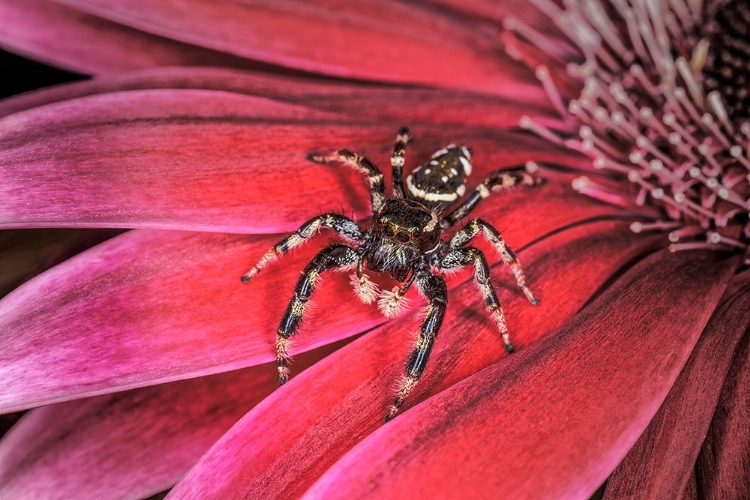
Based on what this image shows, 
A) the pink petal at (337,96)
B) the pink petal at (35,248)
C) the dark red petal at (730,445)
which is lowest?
the dark red petal at (730,445)

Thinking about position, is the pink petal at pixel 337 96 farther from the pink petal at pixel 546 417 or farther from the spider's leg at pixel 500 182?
the pink petal at pixel 546 417

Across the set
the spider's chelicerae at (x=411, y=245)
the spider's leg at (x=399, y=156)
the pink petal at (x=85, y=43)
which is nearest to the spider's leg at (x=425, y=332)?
the spider's chelicerae at (x=411, y=245)

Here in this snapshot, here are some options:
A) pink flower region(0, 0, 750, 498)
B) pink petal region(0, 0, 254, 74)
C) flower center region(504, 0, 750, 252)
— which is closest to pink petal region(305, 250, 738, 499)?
pink flower region(0, 0, 750, 498)

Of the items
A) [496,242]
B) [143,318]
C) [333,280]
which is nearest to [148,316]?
[143,318]

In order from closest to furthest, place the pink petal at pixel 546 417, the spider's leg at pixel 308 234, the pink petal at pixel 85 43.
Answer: the pink petal at pixel 546 417 < the spider's leg at pixel 308 234 < the pink petal at pixel 85 43

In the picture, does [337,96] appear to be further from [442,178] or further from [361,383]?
[361,383]

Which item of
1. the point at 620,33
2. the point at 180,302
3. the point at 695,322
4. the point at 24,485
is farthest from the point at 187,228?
the point at 620,33

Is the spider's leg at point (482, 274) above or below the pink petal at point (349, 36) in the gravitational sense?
below
